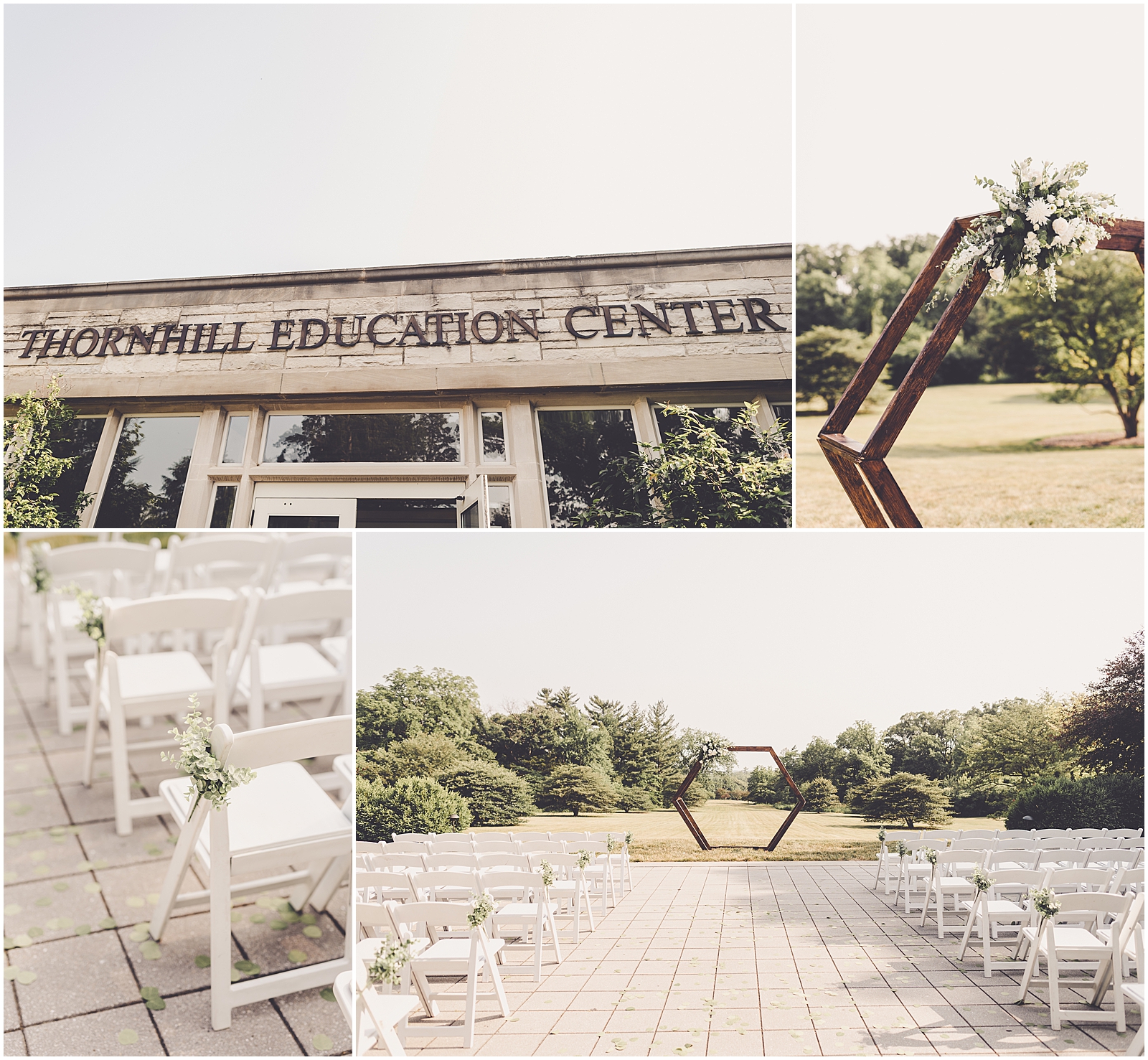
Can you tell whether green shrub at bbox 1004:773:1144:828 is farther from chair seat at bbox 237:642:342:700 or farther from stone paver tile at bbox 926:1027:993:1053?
chair seat at bbox 237:642:342:700

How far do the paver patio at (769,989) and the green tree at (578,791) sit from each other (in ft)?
1.09

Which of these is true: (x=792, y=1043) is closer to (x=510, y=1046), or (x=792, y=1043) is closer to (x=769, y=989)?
(x=769, y=989)

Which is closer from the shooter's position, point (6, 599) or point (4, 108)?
point (4, 108)

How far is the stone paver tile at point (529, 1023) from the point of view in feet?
8.32

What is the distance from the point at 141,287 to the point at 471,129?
1.51 meters

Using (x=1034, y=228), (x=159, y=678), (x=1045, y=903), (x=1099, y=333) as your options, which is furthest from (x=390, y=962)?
(x=1099, y=333)

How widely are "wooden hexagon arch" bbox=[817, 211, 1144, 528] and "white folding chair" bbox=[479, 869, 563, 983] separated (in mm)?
1740

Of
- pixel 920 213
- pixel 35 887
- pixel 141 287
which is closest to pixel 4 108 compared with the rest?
pixel 141 287

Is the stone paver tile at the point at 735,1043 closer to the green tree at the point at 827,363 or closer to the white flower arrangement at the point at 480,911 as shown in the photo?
the white flower arrangement at the point at 480,911

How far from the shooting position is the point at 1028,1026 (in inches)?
97.7

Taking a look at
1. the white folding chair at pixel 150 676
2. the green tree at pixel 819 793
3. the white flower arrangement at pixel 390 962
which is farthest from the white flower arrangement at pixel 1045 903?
the white folding chair at pixel 150 676

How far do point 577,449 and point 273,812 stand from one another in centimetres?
171

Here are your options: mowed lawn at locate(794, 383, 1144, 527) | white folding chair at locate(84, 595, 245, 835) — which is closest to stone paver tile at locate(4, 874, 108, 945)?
white folding chair at locate(84, 595, 245, 835)

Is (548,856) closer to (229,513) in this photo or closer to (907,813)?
(907,813)
